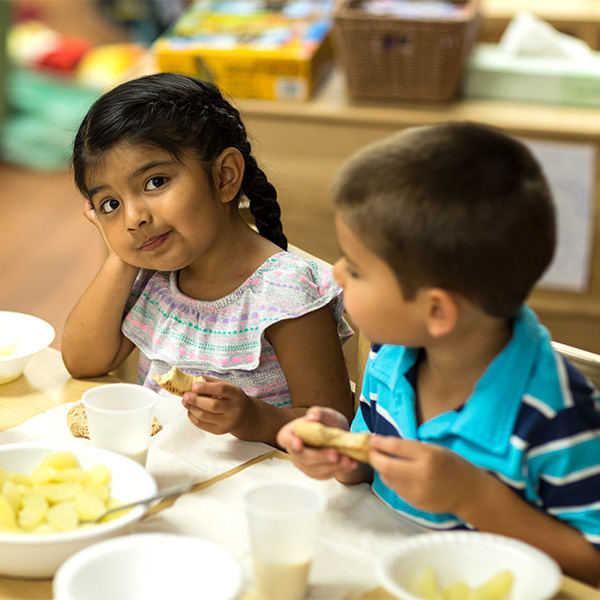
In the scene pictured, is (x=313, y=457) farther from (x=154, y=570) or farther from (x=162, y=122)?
(x=162, y=122)

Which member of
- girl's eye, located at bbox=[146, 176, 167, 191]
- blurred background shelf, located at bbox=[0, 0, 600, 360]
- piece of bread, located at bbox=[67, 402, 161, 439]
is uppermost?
girl's eye, located at bbox=[146, 176, 167, 191]

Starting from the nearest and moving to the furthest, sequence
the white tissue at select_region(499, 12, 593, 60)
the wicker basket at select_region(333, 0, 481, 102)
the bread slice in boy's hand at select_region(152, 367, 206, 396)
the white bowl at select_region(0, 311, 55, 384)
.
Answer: the bread slice in boy's hand at select_region(152, 367, 206, 396) → the white bowl at select_region(0, 311, 55, 384) → the wicker basket at select_region(333, 0, 481, 102) → the white tissue at select_region(499, 12, 593, 60)

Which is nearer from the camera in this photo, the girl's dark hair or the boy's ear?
the boy's ear

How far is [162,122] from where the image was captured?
4.20ft

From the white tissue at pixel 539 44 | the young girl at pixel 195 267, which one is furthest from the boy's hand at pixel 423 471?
the white tissue at pixel 539 44

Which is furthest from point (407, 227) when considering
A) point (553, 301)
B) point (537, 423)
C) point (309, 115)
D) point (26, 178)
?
point (26, 178)

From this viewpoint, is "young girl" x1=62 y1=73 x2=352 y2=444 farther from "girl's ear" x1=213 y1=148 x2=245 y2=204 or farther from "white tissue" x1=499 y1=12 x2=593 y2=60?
"white tissue" x1=499 y1=12 x2=593 y2=60

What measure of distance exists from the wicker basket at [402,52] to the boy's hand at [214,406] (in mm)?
1467

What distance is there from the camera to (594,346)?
8.60 feet

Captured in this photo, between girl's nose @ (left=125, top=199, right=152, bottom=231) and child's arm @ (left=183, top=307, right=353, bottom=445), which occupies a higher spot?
girl's nose @ (left=125, top=199, right=152, bottom=231)

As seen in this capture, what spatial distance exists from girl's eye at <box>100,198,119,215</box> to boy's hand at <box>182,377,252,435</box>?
0.36m

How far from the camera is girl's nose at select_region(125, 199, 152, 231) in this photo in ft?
4.15

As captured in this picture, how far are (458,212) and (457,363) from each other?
8.3 inches

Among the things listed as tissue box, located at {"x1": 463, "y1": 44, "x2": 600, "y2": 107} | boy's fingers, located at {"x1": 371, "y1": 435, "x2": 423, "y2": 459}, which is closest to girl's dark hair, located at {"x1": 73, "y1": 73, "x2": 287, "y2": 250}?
boy's fingers, located at {"x1": 371, "y1": 435, "x2": 423, "y2": 459}
